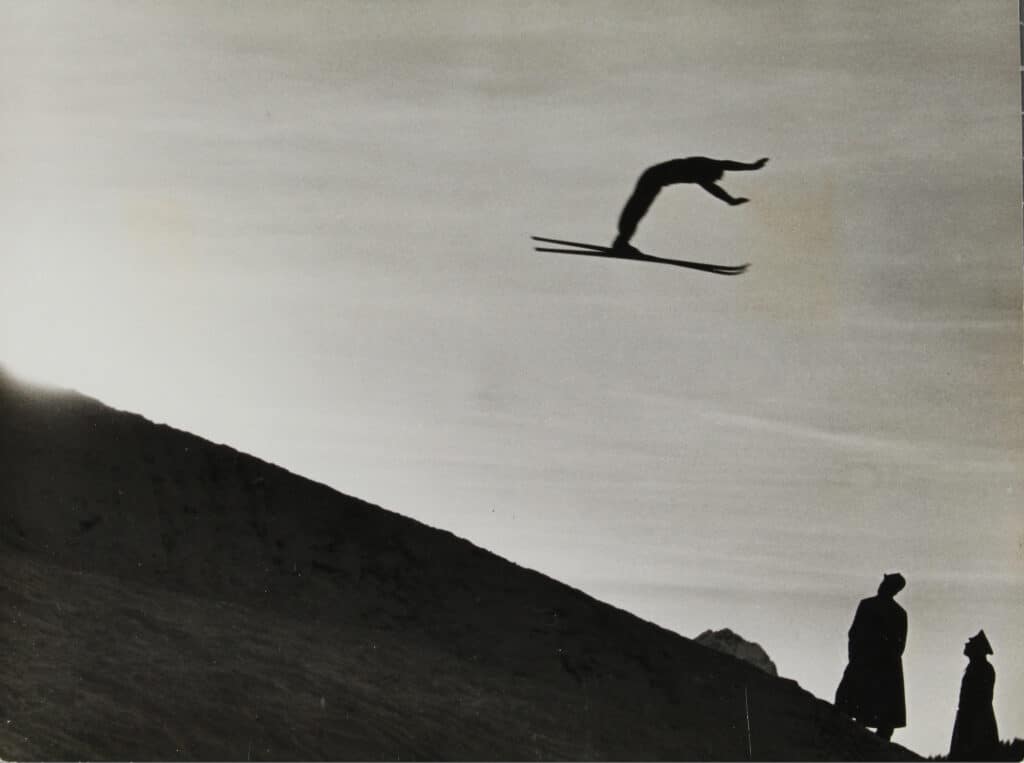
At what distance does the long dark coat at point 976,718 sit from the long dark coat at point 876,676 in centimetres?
39

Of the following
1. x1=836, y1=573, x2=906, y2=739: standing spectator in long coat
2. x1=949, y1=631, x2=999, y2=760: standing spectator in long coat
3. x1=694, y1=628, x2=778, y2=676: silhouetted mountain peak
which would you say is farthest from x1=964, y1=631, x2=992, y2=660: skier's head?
x1=694, y1=628, x2=778, y2=676: silhouetted mountain peak

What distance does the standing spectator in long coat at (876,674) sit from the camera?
8.41 meters

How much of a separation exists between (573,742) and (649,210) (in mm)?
2790

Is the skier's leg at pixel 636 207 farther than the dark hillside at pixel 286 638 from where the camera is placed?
Yes

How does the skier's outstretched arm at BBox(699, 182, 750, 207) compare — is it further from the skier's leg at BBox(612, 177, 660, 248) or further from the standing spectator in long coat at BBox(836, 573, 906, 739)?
the standing spectator in long coat at BBox(836, 573, 906, 739)

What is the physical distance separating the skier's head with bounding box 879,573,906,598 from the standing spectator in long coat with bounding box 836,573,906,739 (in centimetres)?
24

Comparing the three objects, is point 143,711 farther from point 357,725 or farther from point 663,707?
point 663,707

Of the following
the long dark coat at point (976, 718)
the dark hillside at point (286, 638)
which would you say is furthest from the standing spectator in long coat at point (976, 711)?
the dark hillside at point (286, 638)

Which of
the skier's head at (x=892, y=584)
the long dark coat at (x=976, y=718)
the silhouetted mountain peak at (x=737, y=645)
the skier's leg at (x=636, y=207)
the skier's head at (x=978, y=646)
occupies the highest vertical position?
the skier's leg at (x=636, y=207)

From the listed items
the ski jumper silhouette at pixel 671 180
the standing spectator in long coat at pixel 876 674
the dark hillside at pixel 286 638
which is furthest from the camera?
the standing spectator in long coat at pixel 876 674

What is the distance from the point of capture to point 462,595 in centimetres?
992

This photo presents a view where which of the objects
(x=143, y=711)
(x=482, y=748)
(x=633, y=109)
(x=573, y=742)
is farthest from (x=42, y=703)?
(x=633, y=109)

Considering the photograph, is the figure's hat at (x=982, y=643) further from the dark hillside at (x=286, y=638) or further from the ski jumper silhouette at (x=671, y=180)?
the ski jumper silhouette at (x=671, y=180)

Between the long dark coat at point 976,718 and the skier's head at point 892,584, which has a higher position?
the skier's head at point 892,584
